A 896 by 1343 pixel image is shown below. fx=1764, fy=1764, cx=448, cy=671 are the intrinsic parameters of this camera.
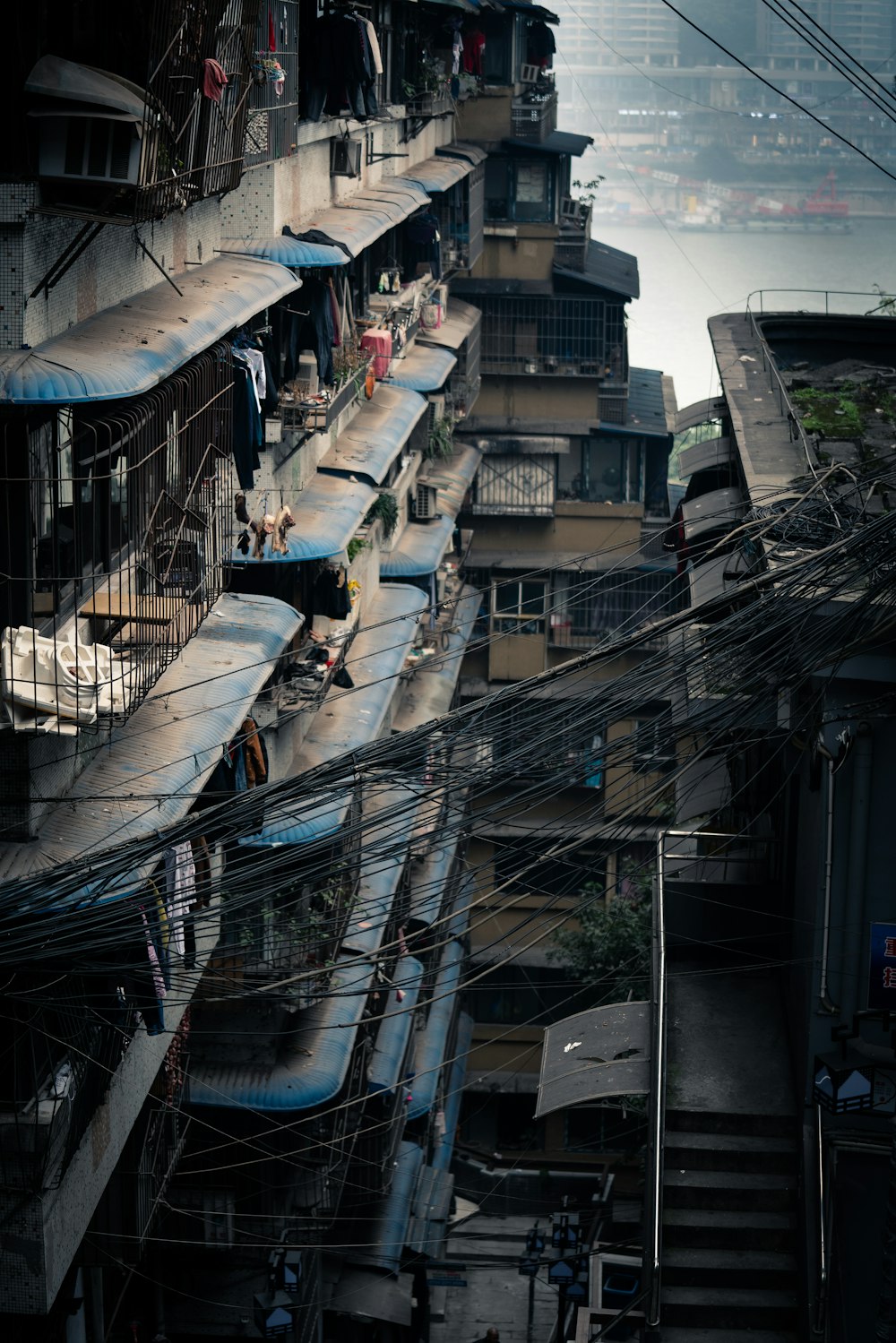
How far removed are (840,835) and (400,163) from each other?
17.6 m

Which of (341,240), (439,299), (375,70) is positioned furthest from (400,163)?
(341,240)

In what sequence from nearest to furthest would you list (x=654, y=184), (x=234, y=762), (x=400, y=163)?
(x=234, y=762)
(x=400, y=163)
(x=654, y=184)

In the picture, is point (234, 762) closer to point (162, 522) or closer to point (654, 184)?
point (162, 522)

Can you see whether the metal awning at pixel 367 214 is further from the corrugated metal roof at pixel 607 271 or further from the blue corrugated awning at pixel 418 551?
the corrugated metal roof at pixel 607 271

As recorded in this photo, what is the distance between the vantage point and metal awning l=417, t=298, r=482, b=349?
91.6 feet

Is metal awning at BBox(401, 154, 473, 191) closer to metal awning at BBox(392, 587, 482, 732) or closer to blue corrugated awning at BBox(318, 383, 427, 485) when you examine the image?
blue corrugated awning at BBox(318, 383, 427, 485)

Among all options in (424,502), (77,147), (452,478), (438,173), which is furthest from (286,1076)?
(438,173)

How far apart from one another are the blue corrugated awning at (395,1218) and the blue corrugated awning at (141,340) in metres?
10.3

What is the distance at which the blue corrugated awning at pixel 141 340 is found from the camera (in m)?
8.14

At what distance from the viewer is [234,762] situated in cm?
1345

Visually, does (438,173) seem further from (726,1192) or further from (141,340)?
(726,1192)

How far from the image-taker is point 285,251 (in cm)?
1438

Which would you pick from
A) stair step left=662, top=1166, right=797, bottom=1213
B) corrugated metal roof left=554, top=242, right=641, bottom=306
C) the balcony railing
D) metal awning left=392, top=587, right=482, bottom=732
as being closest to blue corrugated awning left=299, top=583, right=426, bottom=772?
metal awning left=392, top=587, right=482, bottom=732

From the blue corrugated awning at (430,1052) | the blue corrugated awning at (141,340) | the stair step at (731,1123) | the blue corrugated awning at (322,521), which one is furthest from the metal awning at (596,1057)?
the blue corrugated awning at (430,1052)
